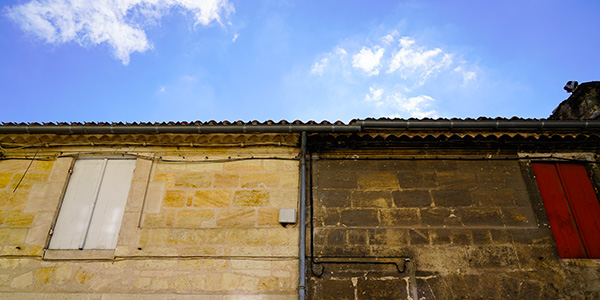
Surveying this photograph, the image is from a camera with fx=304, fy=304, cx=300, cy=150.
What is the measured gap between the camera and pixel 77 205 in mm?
4652

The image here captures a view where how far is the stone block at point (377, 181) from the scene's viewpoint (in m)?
4.69

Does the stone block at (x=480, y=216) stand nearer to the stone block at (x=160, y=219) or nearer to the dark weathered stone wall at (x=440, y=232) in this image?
the dark weathered stone wall at (x=440, y=232)

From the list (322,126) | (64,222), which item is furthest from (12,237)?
(322,126)

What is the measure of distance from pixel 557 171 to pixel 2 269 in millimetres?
8403

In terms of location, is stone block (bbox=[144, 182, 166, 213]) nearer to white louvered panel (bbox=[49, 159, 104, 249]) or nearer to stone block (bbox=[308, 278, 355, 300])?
white louvered panel (bbox=[49, 159, 104, 249])

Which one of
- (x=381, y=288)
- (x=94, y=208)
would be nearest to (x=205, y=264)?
(x=94, y=208)

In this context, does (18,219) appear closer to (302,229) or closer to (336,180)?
(302,229)

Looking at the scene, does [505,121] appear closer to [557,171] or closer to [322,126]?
[557,171]

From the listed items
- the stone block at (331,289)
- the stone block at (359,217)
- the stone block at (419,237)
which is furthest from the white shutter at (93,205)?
the stone block at (419,237)

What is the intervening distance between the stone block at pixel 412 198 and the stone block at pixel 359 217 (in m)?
0.41

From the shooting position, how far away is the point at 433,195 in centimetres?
462

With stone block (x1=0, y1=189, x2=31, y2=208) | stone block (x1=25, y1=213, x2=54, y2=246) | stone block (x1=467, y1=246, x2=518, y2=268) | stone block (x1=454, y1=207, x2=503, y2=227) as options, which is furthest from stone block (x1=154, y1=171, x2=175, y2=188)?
stone block (x1=467, y1=246, x2=518, y2=268)

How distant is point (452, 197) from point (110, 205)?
5.21m

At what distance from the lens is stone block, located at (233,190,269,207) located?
4598 mm
